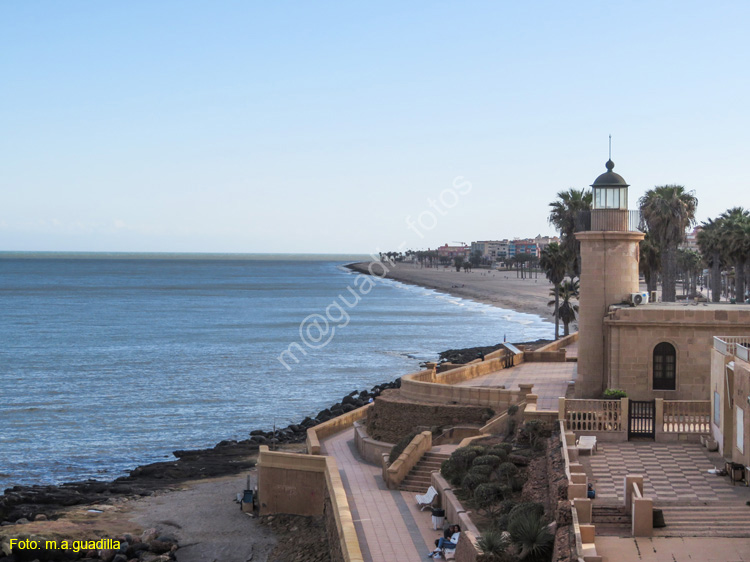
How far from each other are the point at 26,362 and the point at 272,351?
18472mm

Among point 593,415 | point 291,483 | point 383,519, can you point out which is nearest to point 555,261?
point 291,483

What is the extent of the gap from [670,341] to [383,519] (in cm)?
941

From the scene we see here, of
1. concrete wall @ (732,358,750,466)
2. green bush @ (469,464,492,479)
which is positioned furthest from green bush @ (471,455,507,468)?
concrete wall @ (732,358,750,466)

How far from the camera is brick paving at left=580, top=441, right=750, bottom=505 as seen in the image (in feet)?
52.1

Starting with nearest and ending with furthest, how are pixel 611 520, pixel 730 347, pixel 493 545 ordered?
pixel 493 545
pixel 611 520
pixel 730 347

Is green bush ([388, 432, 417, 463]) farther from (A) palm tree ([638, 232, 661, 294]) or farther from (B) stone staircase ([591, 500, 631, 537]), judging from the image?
(A) palm tree ([638, 232, 661, 294])

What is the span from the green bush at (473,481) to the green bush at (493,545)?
457 cm

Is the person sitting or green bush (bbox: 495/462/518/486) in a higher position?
green bush (bbox: 495/462/518/486)

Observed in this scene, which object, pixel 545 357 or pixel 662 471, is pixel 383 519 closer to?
pixel 662 471

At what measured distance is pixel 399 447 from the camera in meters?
24.7

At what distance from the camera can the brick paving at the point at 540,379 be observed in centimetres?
2709

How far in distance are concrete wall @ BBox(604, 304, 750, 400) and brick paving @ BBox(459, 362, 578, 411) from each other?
2.33 meters

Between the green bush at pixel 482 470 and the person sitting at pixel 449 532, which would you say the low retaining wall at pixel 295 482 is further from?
the person sitting at pixel 449 532

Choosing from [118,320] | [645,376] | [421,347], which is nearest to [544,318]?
[421,347]
